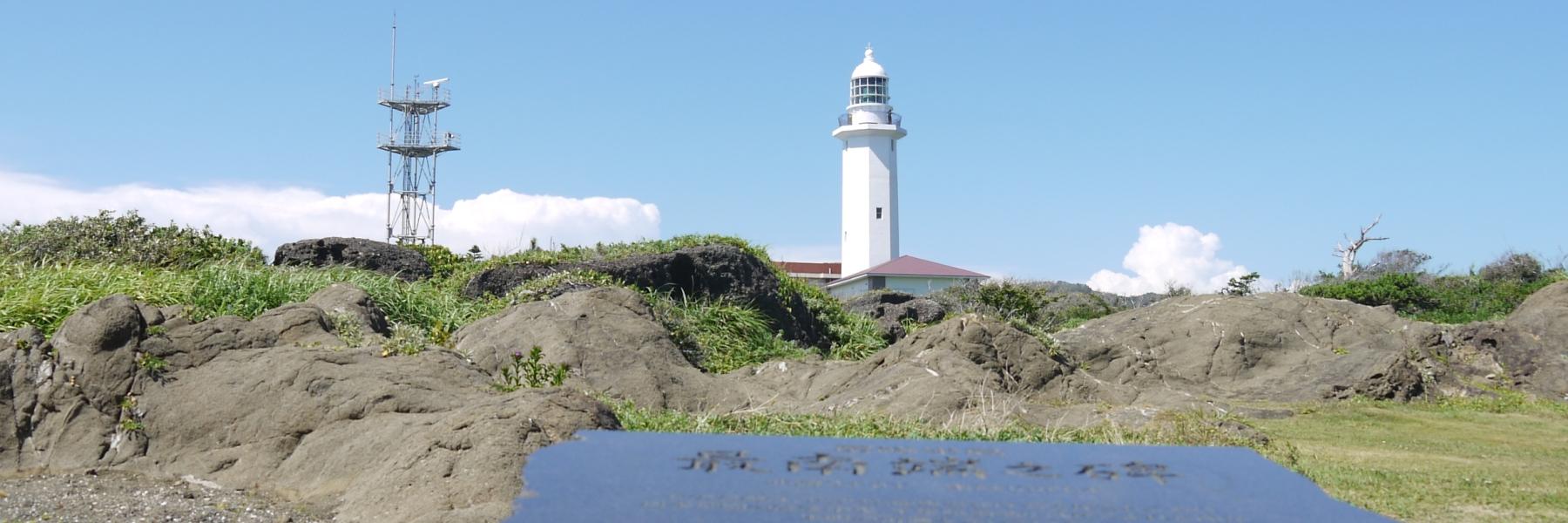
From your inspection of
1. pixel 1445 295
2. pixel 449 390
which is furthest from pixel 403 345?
pixel 1445 295

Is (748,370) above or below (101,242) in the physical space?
below

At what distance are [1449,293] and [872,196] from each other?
24872mm

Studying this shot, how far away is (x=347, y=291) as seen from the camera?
1199cm

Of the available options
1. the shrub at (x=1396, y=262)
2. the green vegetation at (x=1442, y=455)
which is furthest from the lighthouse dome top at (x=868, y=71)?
the green vegetation at (x=1442, y=455)

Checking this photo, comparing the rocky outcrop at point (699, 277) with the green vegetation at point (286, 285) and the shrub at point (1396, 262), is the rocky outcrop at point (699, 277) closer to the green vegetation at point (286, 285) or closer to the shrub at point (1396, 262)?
the green vegetation at point (286, 285)

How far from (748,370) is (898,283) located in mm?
36402

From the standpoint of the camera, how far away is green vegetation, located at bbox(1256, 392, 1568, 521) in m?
7.88

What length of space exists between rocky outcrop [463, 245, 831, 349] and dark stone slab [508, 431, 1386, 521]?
10.0 meters

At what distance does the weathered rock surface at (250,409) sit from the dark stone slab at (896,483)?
108 cm

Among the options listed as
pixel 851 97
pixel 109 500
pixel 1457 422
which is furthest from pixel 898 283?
pixel 109 500

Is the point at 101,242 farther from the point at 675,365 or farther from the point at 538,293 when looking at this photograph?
the point at 675,365

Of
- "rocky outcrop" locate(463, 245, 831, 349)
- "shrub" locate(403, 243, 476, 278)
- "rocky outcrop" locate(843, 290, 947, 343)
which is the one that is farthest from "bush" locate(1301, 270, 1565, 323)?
"shrub" locate(403, 243, 476, 278)

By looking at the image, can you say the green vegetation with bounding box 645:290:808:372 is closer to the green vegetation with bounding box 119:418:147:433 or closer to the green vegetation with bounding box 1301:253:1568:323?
the green vegetation with bounding box 119:418:147:433

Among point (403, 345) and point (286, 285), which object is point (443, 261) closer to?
point (286, 285)
